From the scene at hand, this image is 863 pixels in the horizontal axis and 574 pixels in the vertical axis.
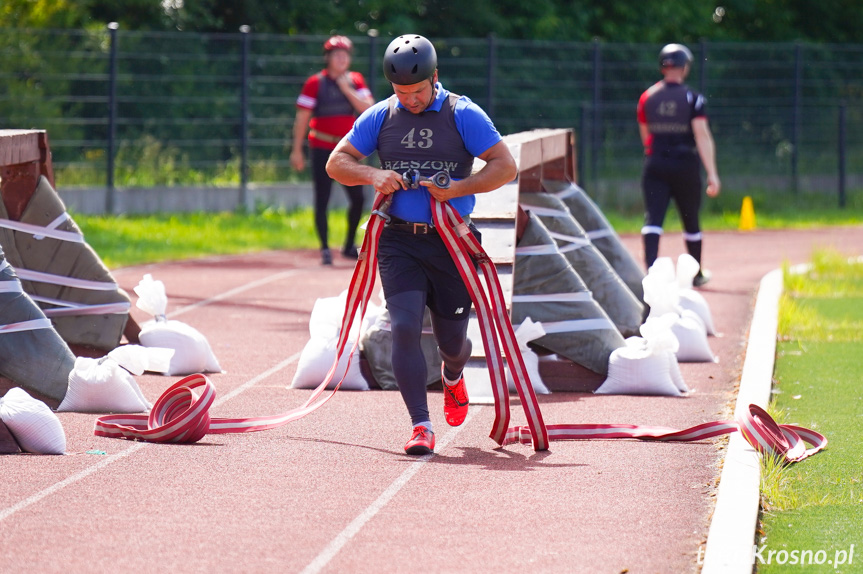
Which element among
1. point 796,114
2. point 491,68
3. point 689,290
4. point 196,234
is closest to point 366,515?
point 689,290

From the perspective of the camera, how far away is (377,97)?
24219mm

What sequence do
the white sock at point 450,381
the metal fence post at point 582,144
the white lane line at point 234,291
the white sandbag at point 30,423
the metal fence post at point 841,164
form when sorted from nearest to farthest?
the white sandbag at point 30,423, the white sock at point 450,381, the white lane line at point 234,291, the metal fence post at point 582,144, the metal fence post at point 841,164

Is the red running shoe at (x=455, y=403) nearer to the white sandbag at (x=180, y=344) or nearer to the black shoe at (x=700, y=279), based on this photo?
the white sandbag at (x=180, y=344)

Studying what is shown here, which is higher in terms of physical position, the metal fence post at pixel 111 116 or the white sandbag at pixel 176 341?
the metal fence post at pixel 111 116

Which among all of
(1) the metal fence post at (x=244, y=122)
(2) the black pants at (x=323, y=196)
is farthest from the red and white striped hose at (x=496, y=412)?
(1) the metal fence post at (x=244, y=122)

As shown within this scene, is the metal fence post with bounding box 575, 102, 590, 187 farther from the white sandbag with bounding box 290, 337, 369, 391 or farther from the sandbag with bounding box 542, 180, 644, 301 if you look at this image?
the white sandbag with bounding box 290, 337, 369, 391

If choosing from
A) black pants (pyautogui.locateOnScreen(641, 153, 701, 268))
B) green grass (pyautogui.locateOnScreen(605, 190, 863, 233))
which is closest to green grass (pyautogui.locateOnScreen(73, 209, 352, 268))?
green grass (pyautogui.locateOnScreen(605, 190, 863, 233))

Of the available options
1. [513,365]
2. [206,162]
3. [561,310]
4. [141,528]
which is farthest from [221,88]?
[141,528]

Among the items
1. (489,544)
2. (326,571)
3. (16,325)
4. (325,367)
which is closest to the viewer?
(326,571)

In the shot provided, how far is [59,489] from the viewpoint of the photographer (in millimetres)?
5867

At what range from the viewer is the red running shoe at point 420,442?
21.8 feet

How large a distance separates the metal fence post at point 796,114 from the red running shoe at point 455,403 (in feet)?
63.8

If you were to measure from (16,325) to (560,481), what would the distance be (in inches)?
120

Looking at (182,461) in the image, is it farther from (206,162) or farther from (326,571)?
(206,162)
